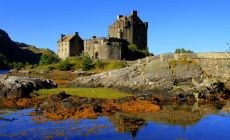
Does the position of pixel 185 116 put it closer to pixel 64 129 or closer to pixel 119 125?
pixel 119 125

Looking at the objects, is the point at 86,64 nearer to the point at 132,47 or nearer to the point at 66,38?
the point at 132,47

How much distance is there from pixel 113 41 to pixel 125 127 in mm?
79688

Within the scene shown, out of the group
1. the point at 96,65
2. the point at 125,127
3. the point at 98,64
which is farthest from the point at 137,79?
the point at 96,65

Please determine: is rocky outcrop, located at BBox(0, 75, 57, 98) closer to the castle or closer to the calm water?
the calm water

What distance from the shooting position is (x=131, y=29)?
377 feet

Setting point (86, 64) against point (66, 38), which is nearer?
point (86, 64)

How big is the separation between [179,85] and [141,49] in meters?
67.8

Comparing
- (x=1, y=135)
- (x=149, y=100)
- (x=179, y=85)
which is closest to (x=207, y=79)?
(x=179, y=85)

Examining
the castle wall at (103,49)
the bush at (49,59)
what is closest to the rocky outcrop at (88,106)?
the castle wall at (103,49)

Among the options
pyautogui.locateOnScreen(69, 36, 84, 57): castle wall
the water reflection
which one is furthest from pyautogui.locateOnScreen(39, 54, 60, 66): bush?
the water reflection

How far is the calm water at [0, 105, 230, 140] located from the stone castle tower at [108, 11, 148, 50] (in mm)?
79898

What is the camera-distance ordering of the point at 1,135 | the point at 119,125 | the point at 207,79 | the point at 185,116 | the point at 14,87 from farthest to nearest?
1. the point at 207,79
2. the point at 14,87
3. the point at 185,116
4. the point at 119,125
5. the point at 1,135

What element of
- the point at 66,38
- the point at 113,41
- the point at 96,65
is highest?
the point at 66,38

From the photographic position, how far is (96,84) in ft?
191
